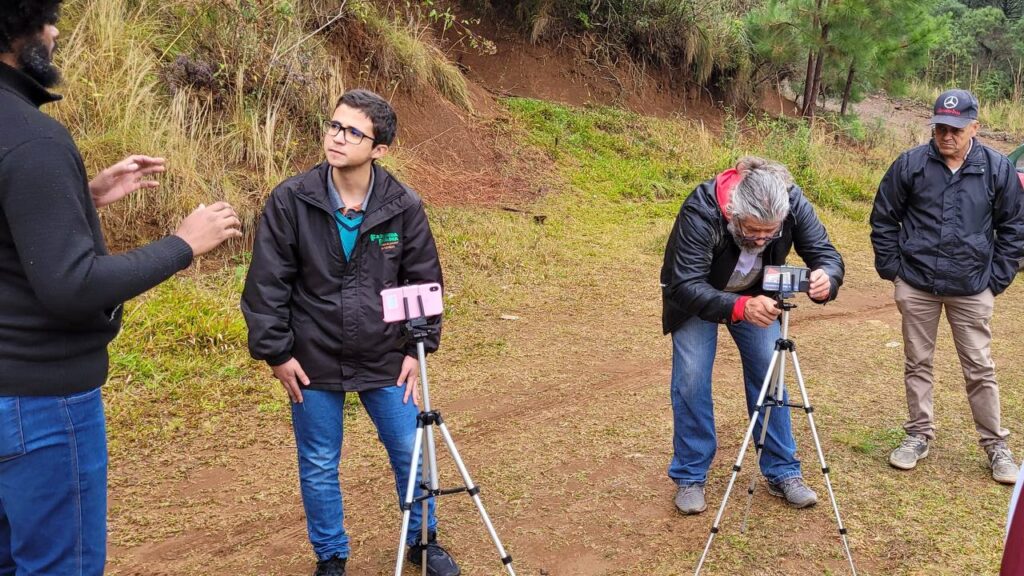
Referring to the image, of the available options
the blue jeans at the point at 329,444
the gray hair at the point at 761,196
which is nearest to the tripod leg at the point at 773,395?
the gray hair at the point at 761,196

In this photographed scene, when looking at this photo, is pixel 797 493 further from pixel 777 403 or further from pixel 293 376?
pixel 293 376

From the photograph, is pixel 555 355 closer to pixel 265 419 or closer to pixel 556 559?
pixel 265 419

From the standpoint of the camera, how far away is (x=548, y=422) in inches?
214

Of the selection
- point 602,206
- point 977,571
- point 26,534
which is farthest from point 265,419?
point 602,206

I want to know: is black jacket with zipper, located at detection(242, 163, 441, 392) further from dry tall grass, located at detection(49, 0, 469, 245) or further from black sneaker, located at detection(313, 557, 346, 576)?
dry tall grass, located at detection(49, 0, 469, 245)

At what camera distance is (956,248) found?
465cm

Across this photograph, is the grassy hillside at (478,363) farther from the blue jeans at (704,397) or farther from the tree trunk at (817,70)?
the tree trunk at (817,70)

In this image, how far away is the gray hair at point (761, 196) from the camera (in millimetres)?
3744

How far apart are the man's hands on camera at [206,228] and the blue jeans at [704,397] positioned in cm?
234

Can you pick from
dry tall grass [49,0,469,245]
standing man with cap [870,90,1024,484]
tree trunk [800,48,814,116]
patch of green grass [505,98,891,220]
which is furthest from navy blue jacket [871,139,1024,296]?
tree trunk [800,48,814,116]

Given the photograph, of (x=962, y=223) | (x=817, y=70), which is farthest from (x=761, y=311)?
(x=817, y=70)

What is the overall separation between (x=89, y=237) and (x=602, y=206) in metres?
9.12

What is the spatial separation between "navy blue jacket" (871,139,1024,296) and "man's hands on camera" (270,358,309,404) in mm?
3389

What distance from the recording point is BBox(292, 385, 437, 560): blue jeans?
3389 mm
